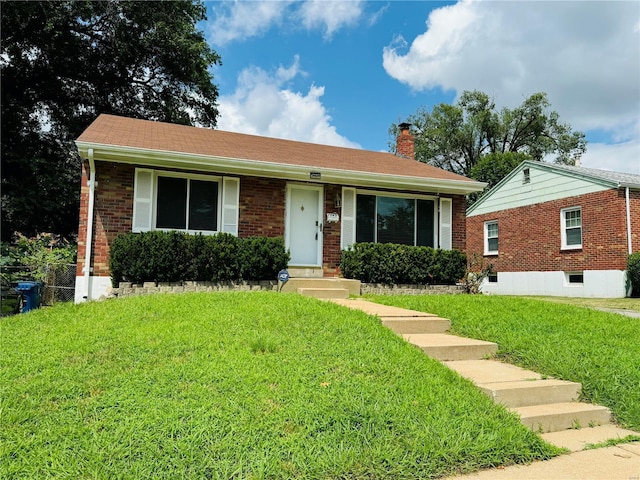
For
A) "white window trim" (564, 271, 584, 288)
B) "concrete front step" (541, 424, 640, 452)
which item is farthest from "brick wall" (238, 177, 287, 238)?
"white window trim" (564, 271, 584, 288)

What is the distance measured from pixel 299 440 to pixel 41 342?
132 inches

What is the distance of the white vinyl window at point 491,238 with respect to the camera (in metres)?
19.6

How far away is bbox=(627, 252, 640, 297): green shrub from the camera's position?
43.5 feet

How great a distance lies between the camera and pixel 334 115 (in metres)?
21.0

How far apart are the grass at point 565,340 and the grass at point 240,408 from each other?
1.32 m

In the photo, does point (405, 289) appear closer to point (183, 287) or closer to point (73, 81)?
point (183, 287)

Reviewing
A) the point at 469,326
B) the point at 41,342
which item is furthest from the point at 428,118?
the point at 41,342

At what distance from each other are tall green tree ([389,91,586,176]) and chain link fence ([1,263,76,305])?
30.6 meters

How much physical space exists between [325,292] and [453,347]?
4.44 meters

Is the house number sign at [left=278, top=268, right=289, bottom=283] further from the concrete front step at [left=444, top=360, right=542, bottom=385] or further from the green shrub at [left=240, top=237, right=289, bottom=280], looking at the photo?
the concrete front step at [left=444, top=360, right=542, bottom=385]

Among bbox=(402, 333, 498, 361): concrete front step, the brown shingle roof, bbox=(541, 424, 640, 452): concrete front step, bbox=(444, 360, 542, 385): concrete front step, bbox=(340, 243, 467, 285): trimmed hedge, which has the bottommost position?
bbox=(541, 424, 640, 452): concrete front step

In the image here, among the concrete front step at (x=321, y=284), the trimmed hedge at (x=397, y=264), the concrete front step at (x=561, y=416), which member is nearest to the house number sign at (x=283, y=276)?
the concrete front step at (x=321, y=284)

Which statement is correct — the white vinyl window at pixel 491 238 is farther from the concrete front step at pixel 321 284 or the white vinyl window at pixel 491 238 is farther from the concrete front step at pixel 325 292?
the concrete front step at pixel 325 292

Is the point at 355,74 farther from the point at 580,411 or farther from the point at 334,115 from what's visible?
the point at 580,411
